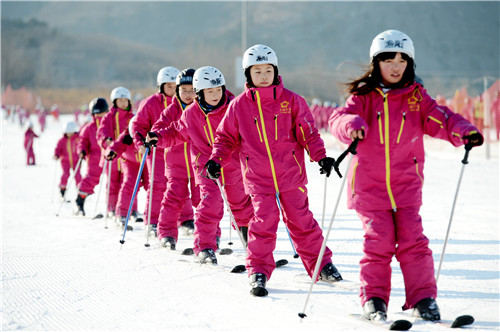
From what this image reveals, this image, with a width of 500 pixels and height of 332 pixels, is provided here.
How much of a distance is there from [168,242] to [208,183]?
3.39ft

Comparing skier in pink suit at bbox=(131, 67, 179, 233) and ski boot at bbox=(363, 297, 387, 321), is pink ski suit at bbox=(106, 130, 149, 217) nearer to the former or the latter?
skier in pink suit at bbox=(131, 67, 179, 233)

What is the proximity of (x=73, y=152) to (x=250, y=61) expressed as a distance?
9454 mm

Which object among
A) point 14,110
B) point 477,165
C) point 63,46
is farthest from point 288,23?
point 477,165

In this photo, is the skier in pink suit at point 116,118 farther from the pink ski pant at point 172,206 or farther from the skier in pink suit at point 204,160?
the skier in pink suit at point 204,160

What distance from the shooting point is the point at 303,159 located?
15.6 ft

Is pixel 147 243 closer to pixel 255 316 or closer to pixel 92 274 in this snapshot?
pixel 92 274

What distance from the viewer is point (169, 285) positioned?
15.9 ft

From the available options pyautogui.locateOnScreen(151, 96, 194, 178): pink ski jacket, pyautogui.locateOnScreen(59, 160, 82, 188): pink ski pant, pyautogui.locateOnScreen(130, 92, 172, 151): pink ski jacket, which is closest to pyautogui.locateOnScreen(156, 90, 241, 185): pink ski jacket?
pyautogui.locateOnScreen(151, 96, 194, 178): pink ski jacket

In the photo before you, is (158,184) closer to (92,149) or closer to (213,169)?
(213,169)

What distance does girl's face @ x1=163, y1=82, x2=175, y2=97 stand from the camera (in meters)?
7.34

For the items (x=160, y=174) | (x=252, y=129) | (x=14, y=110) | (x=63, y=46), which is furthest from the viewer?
(x=63, y=46)

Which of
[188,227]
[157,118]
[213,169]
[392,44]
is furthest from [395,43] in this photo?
[188,227]

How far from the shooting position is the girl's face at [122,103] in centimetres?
909

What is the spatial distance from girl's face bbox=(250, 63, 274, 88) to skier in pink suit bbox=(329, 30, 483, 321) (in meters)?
0.89
